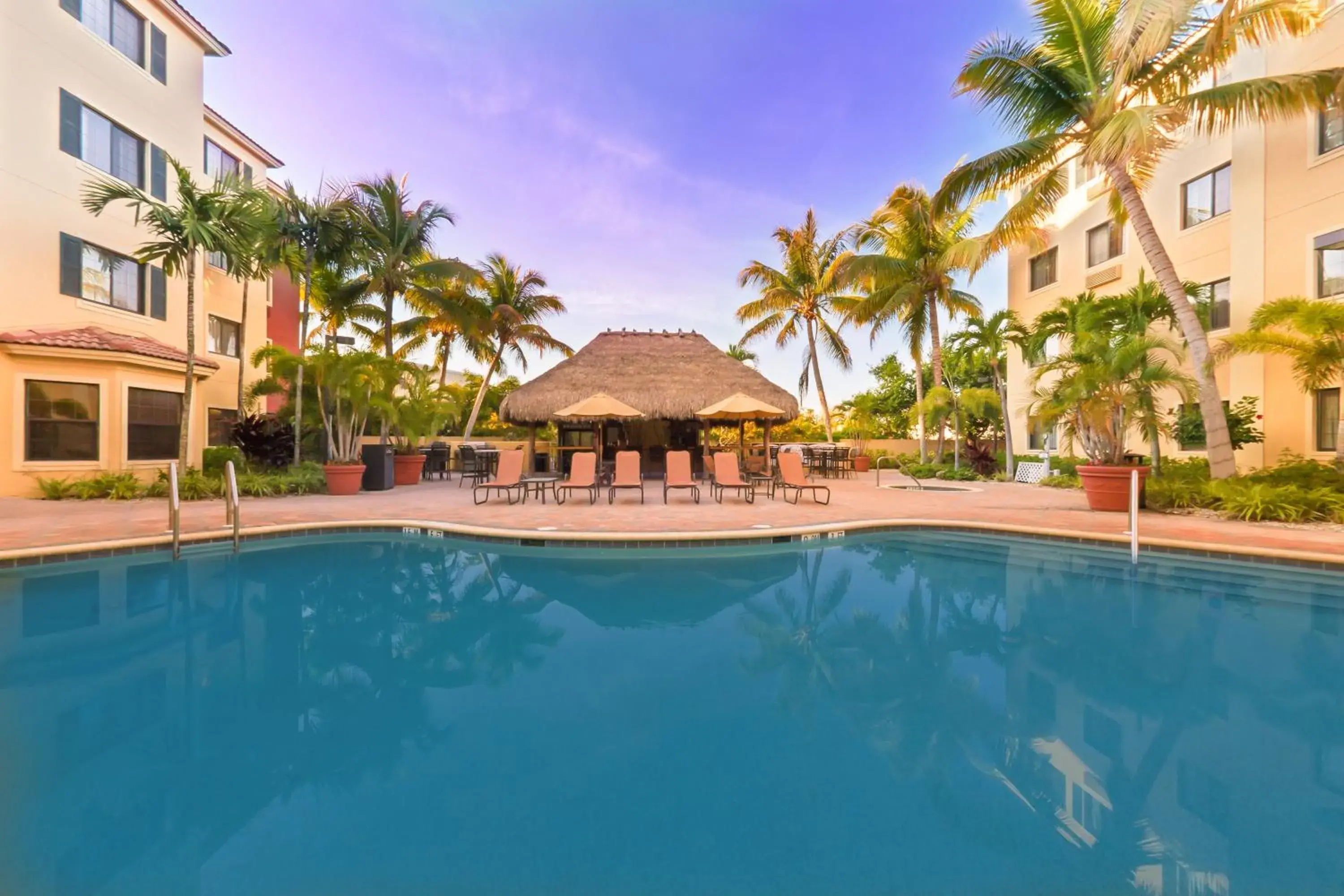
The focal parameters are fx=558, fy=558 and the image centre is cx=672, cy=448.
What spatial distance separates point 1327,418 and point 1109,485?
490 centimetres

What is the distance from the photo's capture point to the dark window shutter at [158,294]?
1248cm

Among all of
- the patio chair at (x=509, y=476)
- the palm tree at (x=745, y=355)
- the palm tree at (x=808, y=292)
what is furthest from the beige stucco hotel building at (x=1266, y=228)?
the palm tree at (x=745, y=355)

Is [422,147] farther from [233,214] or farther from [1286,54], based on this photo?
[1286,54]

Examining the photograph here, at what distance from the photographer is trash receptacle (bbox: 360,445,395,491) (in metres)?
12.5

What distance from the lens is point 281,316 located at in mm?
19188

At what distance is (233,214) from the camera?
10047 mm

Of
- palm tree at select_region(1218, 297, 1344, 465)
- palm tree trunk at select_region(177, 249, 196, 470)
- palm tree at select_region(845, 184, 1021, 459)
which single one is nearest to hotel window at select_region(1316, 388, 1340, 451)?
palm tree at select_region(1218, 297, 1344, 465)

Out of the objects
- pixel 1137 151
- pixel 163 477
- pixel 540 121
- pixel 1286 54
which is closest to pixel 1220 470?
pixel 1137 151

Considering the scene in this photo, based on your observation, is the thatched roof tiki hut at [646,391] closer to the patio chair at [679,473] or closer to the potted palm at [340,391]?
the patio chair at [679,473]

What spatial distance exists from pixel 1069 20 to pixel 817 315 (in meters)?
11.4

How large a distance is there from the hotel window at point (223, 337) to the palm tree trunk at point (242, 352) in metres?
0.10

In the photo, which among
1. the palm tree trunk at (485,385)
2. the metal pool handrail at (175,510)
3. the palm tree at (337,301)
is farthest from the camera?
the palm tree trunk at (485,385)

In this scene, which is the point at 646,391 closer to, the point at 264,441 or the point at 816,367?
the point at 816,367

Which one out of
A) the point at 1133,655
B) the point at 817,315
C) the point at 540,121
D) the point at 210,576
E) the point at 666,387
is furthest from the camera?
the point at 817,315
